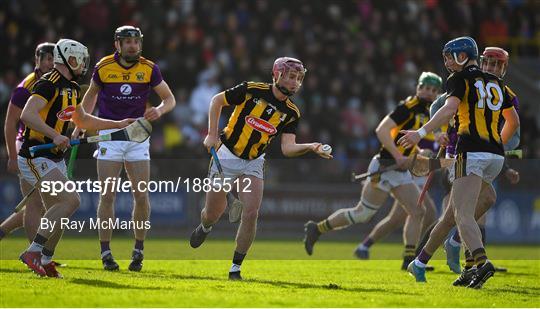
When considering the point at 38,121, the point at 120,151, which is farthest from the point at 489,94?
the point at 38,121

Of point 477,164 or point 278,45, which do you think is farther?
point 278,45

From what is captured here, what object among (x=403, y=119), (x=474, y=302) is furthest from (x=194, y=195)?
(x=474, y=302)

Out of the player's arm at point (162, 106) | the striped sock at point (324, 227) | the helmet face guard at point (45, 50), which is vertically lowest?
the striped sock at point (324, 227)

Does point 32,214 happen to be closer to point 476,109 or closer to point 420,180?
point 476,109

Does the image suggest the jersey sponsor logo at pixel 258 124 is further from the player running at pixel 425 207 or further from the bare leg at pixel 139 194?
the player running at pixel 425 207

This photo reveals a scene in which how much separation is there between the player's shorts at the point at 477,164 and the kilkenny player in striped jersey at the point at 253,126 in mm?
1690

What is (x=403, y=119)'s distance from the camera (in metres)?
13.7

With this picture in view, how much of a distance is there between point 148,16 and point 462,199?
14754 millimetres

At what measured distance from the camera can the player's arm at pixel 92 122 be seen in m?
11.1

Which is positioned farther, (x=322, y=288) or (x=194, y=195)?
(x=194, y=195)

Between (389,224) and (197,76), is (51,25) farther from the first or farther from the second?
(389,224)

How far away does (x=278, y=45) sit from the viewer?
79.3 feet

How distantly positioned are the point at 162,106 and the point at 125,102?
66 cm

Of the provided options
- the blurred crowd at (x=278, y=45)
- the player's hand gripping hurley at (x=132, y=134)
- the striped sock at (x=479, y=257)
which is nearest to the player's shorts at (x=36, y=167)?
the player's hand gripping hurley at (x=132, y=134)
